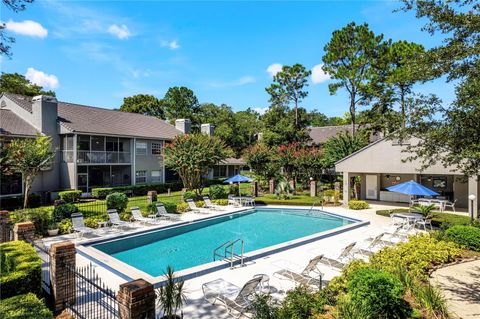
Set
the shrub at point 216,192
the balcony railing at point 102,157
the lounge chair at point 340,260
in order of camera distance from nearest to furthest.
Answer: the lounge chair at point 340,260 < the shrub at point 216,192 < the balcony railing at point 102,157

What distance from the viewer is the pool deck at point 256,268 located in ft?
25.1

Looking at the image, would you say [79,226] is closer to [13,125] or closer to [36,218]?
[36,218]

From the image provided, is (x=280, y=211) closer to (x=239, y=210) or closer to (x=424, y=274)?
(x=239, y=210)

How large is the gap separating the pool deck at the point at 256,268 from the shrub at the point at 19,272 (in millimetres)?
2321

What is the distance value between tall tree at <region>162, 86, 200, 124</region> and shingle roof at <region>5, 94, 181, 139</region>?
82.6ft

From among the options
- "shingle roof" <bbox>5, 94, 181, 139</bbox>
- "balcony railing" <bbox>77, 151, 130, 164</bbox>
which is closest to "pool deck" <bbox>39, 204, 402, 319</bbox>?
"balcony railing" <bbox>77, 151, 130, 164</bbox>

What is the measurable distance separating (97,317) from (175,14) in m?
12.0

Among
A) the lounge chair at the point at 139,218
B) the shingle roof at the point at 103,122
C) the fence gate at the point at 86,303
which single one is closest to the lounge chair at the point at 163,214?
the lounge chair at the point at 139,218

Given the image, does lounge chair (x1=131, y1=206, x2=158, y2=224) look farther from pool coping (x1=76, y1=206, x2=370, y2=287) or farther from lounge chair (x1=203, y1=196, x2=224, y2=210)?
lounge chair (x1=203, y1=196, x2=224, y2=210)

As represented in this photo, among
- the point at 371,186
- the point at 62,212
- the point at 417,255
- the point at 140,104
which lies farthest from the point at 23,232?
the point at 140,104

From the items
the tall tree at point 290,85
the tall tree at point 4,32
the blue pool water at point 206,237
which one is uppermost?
the tall tree at point 290,85

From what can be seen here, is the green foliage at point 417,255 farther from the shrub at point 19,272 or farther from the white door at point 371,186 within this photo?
the white door at point 371,186

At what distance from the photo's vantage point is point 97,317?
6.61 metres

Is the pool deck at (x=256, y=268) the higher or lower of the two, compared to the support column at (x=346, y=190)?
lower
